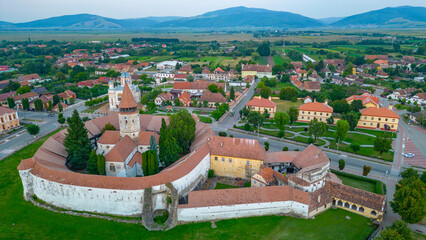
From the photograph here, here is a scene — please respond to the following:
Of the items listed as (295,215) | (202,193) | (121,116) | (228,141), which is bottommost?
(295,215)

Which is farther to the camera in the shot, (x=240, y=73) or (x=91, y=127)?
(x=240, y=73)

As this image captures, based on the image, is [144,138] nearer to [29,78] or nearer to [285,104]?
[285,104]

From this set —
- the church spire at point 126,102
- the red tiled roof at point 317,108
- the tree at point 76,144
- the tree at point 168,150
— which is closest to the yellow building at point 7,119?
the tree at point 76,144

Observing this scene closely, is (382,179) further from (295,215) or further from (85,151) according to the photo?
(85,151)

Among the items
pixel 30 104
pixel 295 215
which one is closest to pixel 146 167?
pixel 295 215

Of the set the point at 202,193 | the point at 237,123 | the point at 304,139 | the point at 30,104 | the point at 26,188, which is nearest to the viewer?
the point at 202,193

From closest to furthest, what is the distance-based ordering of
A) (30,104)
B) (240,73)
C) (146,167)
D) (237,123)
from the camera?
(146,167) → (237,123) → (30,104) → (240,73)

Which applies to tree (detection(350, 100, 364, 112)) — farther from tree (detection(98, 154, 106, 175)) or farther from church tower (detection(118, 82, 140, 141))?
tree (detection(98, 154, 106, 175))

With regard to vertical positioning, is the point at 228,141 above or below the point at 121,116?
below
